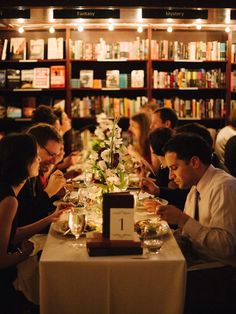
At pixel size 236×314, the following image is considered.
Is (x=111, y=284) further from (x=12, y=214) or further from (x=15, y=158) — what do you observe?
(x=15, y=158)

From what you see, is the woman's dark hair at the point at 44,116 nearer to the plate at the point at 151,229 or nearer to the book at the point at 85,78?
the book at the point at 85,78

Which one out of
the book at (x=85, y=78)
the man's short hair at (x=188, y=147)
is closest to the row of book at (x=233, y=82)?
the book at (x=85, y=78)

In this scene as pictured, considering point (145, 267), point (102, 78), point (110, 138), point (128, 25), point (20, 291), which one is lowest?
point (20, 291)

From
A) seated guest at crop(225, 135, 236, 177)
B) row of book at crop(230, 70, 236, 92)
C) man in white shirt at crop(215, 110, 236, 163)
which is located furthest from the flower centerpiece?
row of book at crop(230, 70, 236, 92)

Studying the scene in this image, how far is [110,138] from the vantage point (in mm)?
3139

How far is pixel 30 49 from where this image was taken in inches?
258

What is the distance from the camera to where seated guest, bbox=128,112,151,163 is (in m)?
5.09

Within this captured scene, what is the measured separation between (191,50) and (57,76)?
181cm

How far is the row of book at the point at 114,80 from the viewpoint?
6.57 meters

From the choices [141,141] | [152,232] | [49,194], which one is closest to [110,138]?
[49,194]

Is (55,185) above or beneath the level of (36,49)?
beneath

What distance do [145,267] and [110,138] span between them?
49.5 inches

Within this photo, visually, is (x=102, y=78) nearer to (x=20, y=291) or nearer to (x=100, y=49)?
(x=100, y=49)

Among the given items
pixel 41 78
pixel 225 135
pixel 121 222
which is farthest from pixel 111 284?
pixel 41 78
